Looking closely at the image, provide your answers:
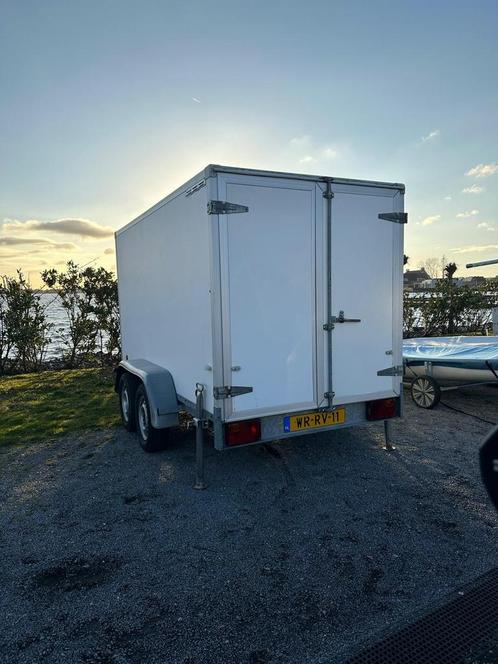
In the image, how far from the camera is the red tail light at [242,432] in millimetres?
4051

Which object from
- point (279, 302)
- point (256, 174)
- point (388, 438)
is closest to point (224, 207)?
point (256, 174)

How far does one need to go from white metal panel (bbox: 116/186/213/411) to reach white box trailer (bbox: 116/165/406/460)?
A: 0.03 meters

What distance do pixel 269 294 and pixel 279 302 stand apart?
0.42 ft

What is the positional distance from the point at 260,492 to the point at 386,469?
1440 mm

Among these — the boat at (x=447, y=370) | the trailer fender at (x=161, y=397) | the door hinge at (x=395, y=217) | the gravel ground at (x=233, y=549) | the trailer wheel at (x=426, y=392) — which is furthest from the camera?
the trailer wheel at (x=426, y=392)

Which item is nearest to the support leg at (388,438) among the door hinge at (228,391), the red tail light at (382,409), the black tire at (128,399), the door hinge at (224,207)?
the red tail light at (382,409)

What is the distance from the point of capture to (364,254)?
4496 mm

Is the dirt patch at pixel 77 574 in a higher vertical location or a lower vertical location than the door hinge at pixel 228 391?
lower

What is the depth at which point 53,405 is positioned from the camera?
7895 mm

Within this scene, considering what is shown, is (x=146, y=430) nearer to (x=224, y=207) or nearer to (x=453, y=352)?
(x=224, y=207)

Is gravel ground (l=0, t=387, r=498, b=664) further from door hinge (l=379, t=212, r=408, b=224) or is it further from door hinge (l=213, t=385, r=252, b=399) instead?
door hinge (l=379, t=212, r=408, b=224)

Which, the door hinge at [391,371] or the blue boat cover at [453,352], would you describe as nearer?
the door hinge at [391,371]

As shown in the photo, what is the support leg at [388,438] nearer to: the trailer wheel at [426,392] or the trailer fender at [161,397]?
the trailer wheel at [426,392]

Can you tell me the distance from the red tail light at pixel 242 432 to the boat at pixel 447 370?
4120mm
